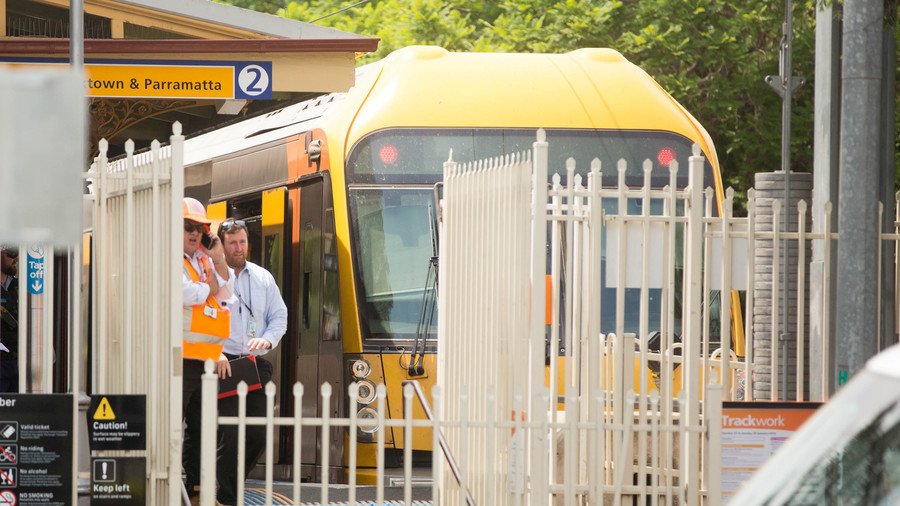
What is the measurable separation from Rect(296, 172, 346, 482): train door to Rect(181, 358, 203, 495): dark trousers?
154cm

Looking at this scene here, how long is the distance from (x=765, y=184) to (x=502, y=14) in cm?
1398

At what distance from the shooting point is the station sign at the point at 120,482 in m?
6.48

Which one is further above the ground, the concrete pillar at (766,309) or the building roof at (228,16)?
the building roof at (228,16)

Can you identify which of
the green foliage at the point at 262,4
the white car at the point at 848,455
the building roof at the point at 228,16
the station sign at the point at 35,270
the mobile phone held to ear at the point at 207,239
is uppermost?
the green foliage at the point at 262,4

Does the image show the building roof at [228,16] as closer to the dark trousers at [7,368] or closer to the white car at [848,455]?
the dark trousers at [7,368]

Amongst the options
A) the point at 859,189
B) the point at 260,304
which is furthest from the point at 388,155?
the point at 859,189

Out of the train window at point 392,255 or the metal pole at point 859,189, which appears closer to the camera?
the metal pole at point 859,189

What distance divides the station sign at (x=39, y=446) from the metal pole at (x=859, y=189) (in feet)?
10.3

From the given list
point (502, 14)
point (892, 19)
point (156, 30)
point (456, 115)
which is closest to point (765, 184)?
point (456, 115)

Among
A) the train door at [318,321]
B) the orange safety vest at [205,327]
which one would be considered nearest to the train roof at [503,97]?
the train door at [318,321]

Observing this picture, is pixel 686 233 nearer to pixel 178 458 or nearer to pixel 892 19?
pixel 892 19

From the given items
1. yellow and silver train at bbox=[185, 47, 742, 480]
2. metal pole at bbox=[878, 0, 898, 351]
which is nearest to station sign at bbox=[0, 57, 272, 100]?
yellow and silver train at bbox=[185, 47, 742, 480]

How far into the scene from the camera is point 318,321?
10.8 metres

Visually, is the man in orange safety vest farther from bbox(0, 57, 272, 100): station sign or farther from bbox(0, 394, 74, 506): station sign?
bbox(0, 394, 74, 506): station sign
